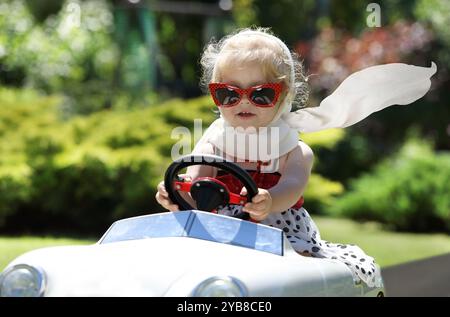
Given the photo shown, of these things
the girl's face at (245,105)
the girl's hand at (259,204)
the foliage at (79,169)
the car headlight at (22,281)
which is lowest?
the car headlight at (22,281)

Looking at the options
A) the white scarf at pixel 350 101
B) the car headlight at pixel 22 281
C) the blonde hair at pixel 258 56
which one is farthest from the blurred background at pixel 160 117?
A: the car headlight at pixel 22 281

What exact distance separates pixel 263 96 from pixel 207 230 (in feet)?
2.44

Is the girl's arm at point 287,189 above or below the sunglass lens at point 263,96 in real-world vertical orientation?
below

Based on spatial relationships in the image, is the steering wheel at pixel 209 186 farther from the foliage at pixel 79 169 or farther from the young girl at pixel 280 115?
the foliage at pixel 79 169

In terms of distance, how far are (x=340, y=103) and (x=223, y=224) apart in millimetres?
1055

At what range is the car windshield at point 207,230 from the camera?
9.04 ft

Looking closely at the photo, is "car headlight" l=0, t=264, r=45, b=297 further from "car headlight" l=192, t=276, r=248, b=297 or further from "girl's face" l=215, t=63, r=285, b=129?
"girl's face" l=215, t=63, r=285, b=129

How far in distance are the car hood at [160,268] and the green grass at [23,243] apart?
13.5 feet

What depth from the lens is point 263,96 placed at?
3.27 metres

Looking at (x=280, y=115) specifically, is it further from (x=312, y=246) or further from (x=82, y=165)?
(x=82, y=165)

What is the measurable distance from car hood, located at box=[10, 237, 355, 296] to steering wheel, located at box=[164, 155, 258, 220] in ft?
1.06

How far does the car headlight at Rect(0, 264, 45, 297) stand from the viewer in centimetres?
248
